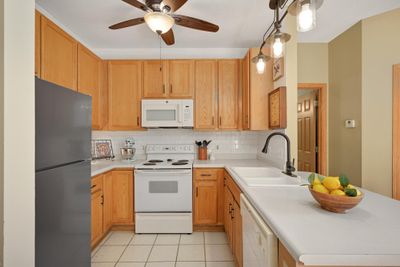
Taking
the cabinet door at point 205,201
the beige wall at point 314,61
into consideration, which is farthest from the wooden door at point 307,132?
the cabinet door at point 205,201

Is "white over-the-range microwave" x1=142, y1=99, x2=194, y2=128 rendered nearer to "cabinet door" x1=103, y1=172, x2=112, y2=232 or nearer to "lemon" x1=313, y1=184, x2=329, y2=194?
"cabinet door" x1=103, y1=172, x2=112, y2=232

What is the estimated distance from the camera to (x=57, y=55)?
1893 millimetres

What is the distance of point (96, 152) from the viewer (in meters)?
2.91

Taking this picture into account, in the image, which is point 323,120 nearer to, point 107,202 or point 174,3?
point 174,3

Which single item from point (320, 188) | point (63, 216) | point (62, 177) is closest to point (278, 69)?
point (320, 188)

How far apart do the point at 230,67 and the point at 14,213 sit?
8.74 ft

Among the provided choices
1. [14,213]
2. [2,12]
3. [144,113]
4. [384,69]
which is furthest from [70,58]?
[384,69]

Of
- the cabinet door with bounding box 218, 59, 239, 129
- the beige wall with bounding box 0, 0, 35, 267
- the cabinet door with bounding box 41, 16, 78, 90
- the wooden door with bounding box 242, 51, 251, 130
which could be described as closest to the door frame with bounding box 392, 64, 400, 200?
the wooden door with bounding box 242, 51, 251, 130

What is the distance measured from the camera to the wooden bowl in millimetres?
856

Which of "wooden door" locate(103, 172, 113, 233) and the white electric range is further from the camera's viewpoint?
the white electric range

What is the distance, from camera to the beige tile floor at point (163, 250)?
1.96 m

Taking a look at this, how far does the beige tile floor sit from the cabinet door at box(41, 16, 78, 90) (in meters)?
1.82

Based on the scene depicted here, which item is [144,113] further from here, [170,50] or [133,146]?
[170,50]

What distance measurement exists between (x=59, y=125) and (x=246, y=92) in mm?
2080
